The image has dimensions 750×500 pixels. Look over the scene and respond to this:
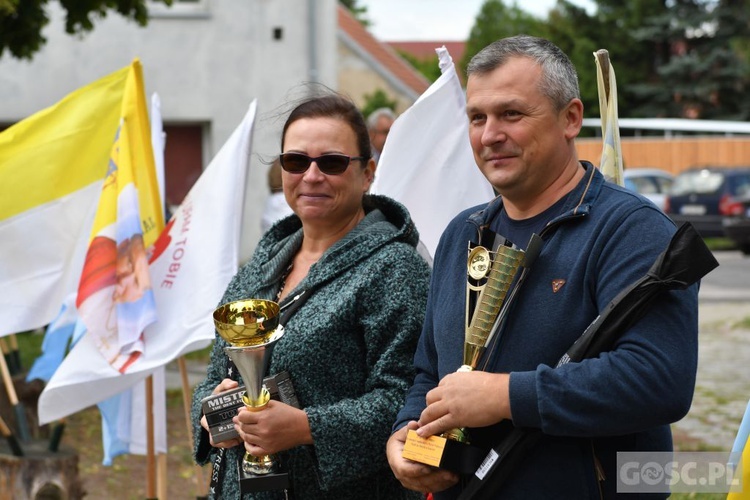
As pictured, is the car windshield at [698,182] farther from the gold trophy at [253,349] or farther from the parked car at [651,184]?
the gold trophy at [253,349]

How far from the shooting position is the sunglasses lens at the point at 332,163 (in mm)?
3137

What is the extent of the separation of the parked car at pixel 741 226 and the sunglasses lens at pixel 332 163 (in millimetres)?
18155

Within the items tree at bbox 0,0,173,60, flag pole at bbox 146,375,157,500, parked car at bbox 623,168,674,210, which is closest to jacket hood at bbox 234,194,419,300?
flag pole at bbox 146,375,157,500

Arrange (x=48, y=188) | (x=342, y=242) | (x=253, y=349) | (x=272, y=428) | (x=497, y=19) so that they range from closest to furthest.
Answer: (x=253, y=349) < (x=272, y=428) < (x=342, y=242) < (x=48, y=188) < (x=497, y=19)

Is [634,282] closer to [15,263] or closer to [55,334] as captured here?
[15,263]

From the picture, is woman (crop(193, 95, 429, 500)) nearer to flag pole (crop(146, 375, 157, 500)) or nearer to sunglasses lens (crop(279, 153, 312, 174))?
sunglasses lens (crop(279, 153, 312, 174))

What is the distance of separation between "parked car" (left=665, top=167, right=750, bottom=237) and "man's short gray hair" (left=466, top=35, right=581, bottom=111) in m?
18.5

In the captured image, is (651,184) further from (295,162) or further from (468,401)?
(468,401)

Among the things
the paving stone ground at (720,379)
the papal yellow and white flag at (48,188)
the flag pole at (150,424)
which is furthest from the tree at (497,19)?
the flag pole at (150,424)

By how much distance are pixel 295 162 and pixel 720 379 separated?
717 centimetres

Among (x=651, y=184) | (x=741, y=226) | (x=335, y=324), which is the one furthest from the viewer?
(x=651, y=184)

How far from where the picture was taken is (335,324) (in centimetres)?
293

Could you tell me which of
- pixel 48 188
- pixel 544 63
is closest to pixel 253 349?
A: pixel 544 63

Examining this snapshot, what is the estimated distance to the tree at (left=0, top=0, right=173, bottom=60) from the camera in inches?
377
